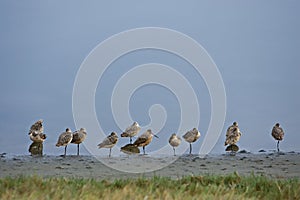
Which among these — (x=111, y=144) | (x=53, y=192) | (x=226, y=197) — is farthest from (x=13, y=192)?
(x=111, y=144)

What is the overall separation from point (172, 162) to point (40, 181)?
209 inches

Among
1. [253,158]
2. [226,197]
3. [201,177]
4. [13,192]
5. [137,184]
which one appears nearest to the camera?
[13,192]

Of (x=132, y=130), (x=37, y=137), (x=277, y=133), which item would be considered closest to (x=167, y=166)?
(x=132, y=130)

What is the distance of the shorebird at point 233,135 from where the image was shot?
1409 cm

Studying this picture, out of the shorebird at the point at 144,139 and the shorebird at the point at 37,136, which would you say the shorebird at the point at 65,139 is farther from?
the shorebird at the point at 144,139

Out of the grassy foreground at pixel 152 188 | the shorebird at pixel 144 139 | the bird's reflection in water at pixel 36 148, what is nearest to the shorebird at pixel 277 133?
the shorebird at pixel 144 139

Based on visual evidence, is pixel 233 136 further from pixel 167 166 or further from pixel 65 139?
pixel 65 139

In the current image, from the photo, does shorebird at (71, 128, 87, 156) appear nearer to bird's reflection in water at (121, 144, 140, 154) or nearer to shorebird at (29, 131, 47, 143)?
shorebird at (29, 131, 47, 143)

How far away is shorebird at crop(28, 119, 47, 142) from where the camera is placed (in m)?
13.1

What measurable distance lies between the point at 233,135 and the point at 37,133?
5970mm

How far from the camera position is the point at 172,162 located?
11609 millimetres

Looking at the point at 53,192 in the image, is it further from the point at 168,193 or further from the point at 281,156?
the point at 281,156

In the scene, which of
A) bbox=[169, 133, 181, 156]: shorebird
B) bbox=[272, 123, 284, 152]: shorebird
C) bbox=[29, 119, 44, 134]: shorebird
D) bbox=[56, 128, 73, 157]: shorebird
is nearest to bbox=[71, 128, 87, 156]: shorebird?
bbox=[56, 128, 73, 157]: shorebird

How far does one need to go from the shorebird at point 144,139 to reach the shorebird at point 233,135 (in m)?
2.53
